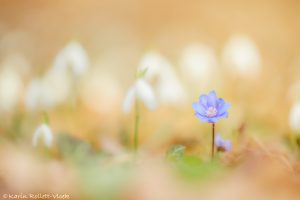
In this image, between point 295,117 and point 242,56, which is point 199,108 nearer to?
point 295,117

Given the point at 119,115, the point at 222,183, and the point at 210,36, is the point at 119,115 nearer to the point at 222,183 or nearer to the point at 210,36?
the point at 210,36

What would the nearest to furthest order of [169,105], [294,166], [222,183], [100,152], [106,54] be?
[222,183]
[294,166]
[100,152]
[169,105]
[106,54]

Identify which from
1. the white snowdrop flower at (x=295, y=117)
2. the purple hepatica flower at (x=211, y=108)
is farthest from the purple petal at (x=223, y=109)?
the white snowdrop flower at (x=295, y=117)

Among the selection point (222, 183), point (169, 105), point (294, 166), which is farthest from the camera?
point (169, 105)

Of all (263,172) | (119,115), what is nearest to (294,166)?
(263,172)

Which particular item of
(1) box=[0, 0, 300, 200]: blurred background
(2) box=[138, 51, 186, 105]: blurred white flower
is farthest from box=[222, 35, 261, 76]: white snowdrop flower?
(2) box=[138, 51, 186, 105]: blurred white flower

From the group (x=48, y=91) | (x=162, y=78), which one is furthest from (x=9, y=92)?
(x=162, y=78)

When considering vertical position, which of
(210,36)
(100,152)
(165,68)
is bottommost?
(100,152)

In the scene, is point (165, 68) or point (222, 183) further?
point (165, 68)
